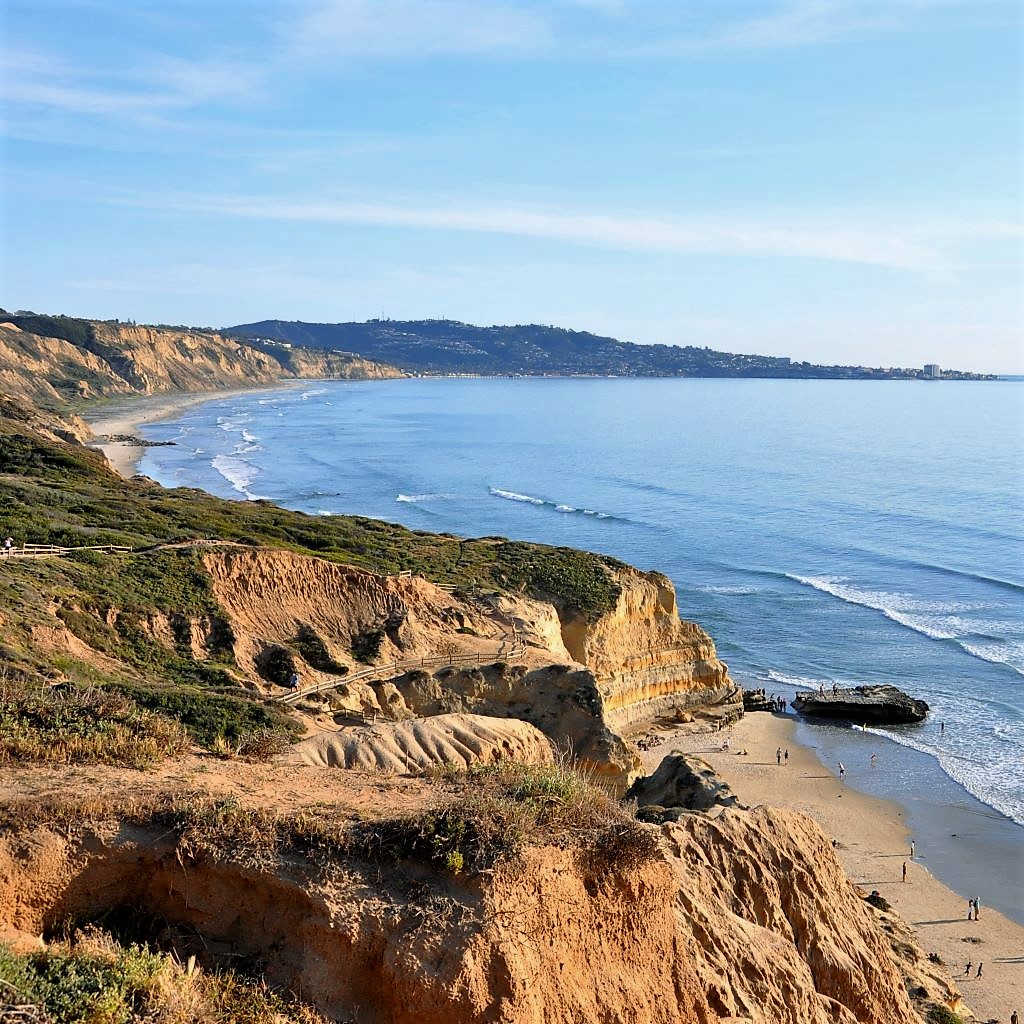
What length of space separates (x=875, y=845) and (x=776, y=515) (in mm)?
54064

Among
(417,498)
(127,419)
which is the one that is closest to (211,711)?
(417,498)

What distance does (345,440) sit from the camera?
144 meters

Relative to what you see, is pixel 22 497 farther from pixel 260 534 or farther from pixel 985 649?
pixel 985 649

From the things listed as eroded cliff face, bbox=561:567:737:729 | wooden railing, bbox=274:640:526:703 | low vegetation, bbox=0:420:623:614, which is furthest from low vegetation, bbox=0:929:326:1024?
eroded cliff face, bbox=561:567:737:729

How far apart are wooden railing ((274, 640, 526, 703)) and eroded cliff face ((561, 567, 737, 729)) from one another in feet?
20.8

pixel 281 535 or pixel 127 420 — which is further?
pixel 127 420

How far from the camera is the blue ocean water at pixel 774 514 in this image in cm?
4934

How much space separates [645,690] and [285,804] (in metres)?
32.6

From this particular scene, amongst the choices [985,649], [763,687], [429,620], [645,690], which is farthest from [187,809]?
[985,649]

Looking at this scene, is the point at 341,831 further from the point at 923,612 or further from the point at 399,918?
the point at 923,612

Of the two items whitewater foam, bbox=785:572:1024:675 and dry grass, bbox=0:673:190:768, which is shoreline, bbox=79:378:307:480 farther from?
dry grass, bbox=0:673:190:768

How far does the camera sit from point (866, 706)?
4456cm

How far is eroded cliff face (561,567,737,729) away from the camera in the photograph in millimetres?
41469

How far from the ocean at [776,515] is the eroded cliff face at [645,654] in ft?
17.5
